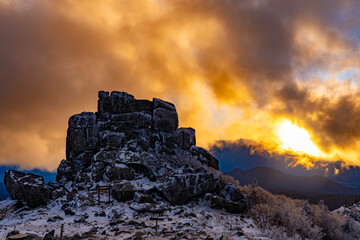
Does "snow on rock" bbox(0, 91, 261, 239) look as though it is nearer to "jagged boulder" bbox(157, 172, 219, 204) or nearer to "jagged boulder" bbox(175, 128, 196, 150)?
"jagged boulder" bbox(157, 172, 219, 204)

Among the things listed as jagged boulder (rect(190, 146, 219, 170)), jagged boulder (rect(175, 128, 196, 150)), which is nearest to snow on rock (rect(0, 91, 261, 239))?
jagged boulder (rect(190, 146, 219, 170))

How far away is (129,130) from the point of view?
37.6 m

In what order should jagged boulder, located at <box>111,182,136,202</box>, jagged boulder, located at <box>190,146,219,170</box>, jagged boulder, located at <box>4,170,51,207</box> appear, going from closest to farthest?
1. jagged boulder, located at <box>4,170,51,207</box>
2. jagged boulder, located at <box>111,182,136,202</box>
3. jagged boulder, located at <box>190,146,219,170</box>

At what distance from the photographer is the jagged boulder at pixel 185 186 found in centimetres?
2286

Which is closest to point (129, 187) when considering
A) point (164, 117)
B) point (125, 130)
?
point (125, 130)

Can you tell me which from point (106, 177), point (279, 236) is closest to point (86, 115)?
point (106, 177)

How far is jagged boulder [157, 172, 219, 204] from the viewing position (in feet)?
75.0

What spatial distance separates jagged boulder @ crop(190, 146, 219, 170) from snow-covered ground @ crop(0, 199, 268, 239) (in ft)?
57.7

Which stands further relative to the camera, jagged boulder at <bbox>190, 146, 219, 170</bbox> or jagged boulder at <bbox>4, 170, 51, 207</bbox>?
jagged boulder at <bbox>190, 146, 219, 170</bbox>

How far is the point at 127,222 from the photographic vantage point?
53.1 feet

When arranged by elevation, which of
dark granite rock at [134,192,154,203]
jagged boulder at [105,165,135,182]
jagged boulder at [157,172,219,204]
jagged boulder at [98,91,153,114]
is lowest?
dark granite rock at [134,192,154,203]

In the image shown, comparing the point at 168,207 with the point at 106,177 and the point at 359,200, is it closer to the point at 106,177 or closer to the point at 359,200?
the point at 106,177

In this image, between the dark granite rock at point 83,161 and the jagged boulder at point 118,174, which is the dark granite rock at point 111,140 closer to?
the dark granite rock at point 83,161

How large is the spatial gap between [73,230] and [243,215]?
49.4ft
